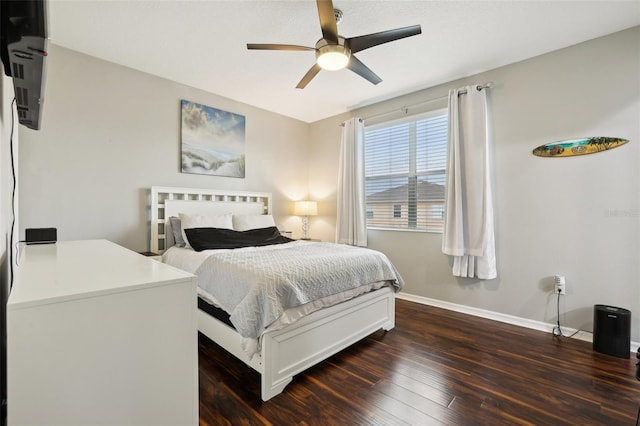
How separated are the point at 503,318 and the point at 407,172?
195cm

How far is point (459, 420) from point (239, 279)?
149 centimetres

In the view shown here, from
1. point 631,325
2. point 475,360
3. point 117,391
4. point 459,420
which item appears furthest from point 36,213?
point 631,325

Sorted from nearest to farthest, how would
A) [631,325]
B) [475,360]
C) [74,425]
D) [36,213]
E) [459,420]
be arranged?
[74,425], [459,420], [475,360], [631,325], [36,213]

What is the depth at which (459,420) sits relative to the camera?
1.55 metres

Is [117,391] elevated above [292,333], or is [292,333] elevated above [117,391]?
[117,391]

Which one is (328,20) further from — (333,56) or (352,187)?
(352,187)

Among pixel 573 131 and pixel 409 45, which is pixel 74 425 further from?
pixel 573 131

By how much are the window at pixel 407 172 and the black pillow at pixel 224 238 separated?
5.11ft

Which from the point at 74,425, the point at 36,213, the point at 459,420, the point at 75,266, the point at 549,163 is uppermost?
the point at 549,163

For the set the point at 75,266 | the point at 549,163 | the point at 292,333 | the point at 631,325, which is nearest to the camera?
the point at 75,266

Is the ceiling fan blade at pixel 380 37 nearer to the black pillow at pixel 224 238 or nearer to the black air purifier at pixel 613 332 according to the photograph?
the black pillow at pixel 224 238

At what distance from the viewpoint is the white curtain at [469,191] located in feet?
9.73

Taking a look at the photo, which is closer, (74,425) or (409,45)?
(74,425)

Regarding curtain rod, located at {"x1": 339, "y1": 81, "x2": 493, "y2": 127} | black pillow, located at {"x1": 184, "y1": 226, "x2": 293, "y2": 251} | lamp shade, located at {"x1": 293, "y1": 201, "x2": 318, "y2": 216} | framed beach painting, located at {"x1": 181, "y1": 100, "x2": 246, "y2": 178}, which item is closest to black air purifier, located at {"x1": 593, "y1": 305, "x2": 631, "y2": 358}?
curtain rod, located at {"x1": 339, "y1": 81, "x2": 493, "y2": 127}
